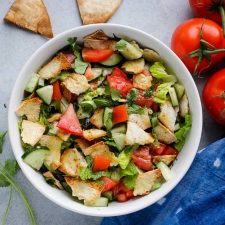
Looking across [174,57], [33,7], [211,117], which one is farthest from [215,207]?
[33,7]

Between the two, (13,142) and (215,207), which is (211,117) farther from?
(13,142)

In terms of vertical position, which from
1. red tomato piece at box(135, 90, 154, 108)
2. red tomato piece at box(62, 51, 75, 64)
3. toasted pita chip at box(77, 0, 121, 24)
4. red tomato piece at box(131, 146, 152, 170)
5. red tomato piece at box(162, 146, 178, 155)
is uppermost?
toasted pita chip at box(77, 0, 121, 24)

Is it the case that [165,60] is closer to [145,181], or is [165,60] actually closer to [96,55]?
[96,55]

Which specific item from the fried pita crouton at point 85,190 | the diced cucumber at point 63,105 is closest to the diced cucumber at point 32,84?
the diced cucumber at point 63,105

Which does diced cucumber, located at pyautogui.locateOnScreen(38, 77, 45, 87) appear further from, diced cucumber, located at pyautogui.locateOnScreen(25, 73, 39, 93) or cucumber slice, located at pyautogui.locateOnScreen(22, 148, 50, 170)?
cucumber slice, located at pyautogui.locateOnScreen(22, 148, 50, 170)

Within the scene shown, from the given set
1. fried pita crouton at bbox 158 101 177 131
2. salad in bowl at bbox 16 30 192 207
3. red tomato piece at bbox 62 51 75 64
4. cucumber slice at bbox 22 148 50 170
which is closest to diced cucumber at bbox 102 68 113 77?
salad in bowl at bbox 16 30 192 207

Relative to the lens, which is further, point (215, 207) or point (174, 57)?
point (215, 207)

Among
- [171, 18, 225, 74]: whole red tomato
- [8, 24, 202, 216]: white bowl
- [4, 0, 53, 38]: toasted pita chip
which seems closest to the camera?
[8, 24, 202, 216]: white bowl
